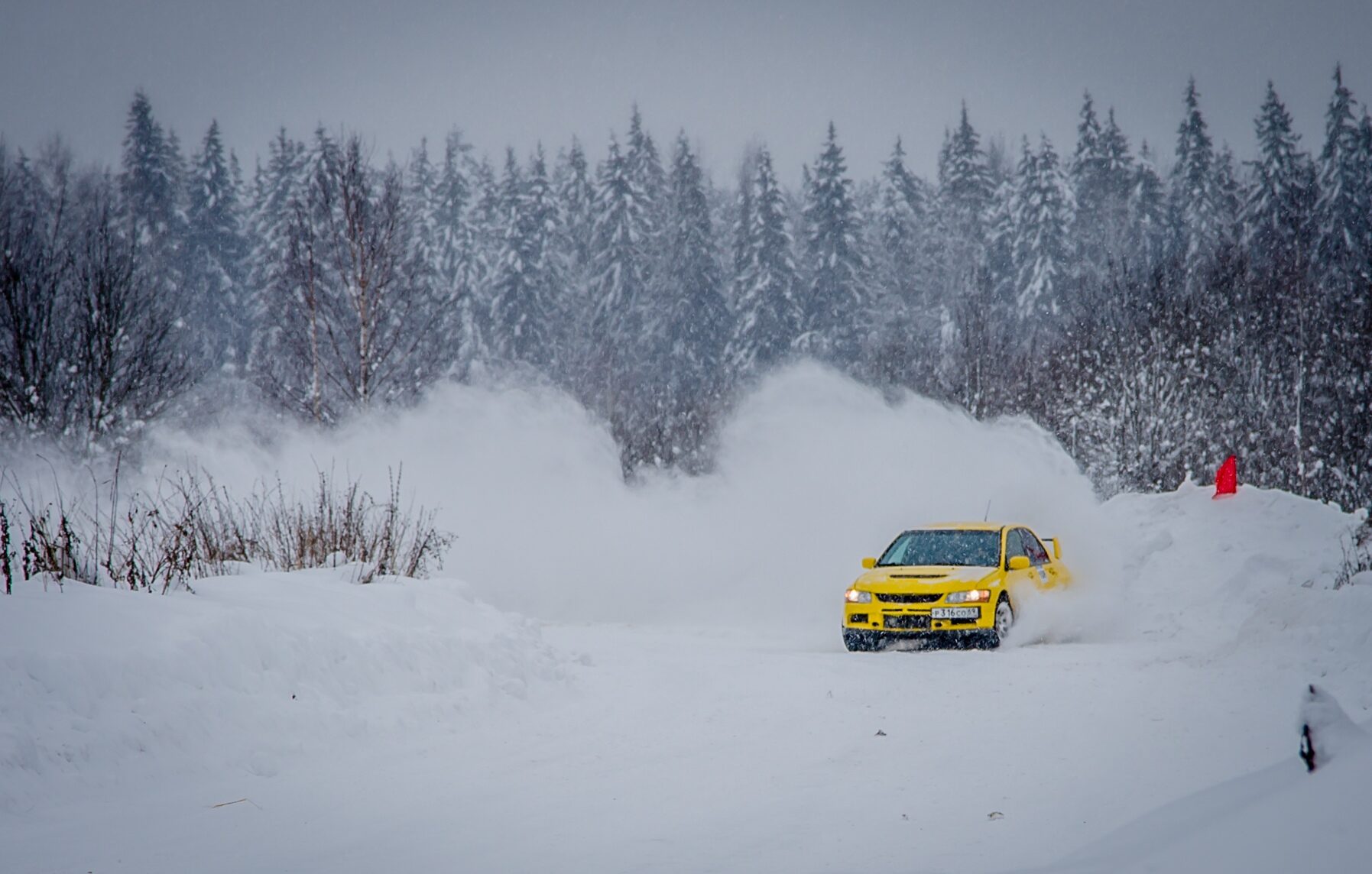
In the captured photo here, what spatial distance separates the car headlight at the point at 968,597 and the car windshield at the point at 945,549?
2.75 ft

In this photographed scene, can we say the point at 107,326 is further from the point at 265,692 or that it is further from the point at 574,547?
the point at 265,692

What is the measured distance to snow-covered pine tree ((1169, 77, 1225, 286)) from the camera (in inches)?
2098

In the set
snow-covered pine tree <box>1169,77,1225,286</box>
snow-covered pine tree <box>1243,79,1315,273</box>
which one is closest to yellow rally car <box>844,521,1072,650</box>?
snow-covered pine tree <box>1243,79,1315,273</box>

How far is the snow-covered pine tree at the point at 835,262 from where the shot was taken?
55156 millimetres

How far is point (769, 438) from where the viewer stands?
73.3 feet

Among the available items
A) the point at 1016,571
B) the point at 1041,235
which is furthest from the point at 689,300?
the point at 1016,571

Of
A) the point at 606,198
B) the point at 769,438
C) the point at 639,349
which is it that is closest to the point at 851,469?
the point at 769,438

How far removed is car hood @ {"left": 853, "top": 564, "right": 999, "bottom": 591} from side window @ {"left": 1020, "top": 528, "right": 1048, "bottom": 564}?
5.02ft

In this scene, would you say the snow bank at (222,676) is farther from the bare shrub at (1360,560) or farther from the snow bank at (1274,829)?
the bare shrub at (1360,560)

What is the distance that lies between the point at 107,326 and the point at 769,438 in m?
13.9

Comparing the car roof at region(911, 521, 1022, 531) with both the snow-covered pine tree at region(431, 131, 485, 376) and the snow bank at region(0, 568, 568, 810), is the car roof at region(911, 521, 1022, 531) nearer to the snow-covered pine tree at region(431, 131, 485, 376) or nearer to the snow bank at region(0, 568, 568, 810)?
the snow bank at region(0, 568, 568, 810)

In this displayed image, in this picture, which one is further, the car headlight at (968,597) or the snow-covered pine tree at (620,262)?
the snow-covered pine tree at (620,262)

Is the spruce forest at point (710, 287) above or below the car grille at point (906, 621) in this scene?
above

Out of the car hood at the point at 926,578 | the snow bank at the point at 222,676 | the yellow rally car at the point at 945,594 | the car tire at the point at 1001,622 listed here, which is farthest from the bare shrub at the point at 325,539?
the car tire at the point at 1001,622
